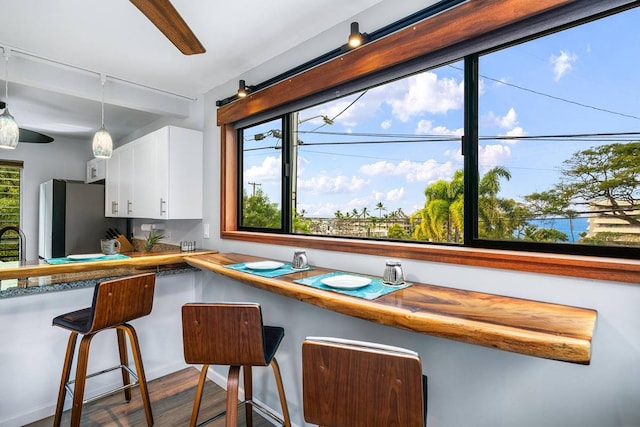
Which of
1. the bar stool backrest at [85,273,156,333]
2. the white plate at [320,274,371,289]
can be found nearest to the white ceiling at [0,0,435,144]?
the white plate at [320,274,371,289]

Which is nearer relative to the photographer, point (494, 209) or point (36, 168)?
point (494, 209)

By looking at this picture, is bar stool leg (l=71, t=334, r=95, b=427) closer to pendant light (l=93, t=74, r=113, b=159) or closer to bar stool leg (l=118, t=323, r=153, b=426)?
bar stool leg (l=118, t=323, r=153, b=426)

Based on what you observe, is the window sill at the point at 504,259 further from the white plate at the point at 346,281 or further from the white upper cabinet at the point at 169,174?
the white upper cabinet at the point at 169,174

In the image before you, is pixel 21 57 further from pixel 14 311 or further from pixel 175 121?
pixel 14 311

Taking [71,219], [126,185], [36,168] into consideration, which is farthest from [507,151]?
[36,168]

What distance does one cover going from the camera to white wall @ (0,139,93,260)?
4.39m

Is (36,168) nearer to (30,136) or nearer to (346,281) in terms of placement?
(30,136)

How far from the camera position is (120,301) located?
5.87 ft

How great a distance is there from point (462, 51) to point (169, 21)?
118 cm

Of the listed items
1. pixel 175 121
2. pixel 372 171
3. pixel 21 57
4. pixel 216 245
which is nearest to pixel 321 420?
pixel 372 171

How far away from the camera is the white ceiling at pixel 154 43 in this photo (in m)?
1.72

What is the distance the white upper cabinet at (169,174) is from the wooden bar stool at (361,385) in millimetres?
2199

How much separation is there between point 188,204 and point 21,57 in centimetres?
144

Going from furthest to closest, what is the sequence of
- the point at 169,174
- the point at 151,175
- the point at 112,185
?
the point at 112,185
the point at 151,175
the point at 169,174
